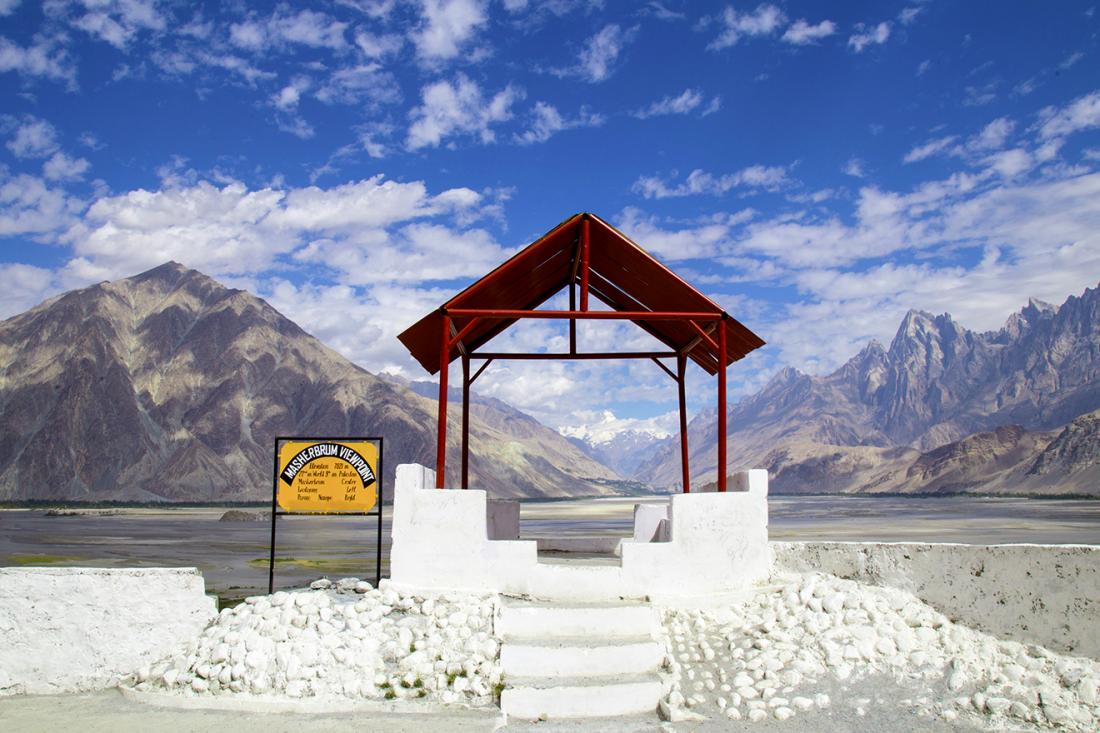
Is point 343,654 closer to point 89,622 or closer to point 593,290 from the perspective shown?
point 89,622

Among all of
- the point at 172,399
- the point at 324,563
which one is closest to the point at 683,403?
the point at 324,563

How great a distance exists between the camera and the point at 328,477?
1321 cm

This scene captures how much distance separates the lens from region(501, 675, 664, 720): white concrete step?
925 cm

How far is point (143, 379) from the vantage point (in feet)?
531

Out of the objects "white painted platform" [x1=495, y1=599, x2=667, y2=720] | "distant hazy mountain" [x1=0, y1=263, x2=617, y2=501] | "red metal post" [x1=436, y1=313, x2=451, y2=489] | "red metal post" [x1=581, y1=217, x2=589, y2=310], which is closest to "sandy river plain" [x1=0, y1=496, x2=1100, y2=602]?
"red metal post" [x1=436, y1=313, x2=451, y2=489]

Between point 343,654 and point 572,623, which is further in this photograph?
point 572,623

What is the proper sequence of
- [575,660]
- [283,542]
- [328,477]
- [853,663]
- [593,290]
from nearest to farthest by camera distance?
1. [575,660]
2. [853,663]
3. [328,477]
4. [593,290]
5. [283,542]

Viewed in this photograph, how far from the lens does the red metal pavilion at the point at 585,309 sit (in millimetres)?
13391

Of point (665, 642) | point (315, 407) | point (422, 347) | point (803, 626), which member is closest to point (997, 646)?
point (803, 626)

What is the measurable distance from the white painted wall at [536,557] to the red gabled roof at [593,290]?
10.2 ft

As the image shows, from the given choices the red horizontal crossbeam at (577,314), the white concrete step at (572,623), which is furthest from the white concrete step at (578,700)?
the red horizontal crossbeam at (577,314)

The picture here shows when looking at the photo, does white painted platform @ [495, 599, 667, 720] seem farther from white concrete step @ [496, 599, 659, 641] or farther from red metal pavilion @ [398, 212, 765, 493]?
red metal pavilion @ [398, 212, 765, 493]

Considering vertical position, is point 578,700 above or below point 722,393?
below

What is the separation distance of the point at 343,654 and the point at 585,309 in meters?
6.16
